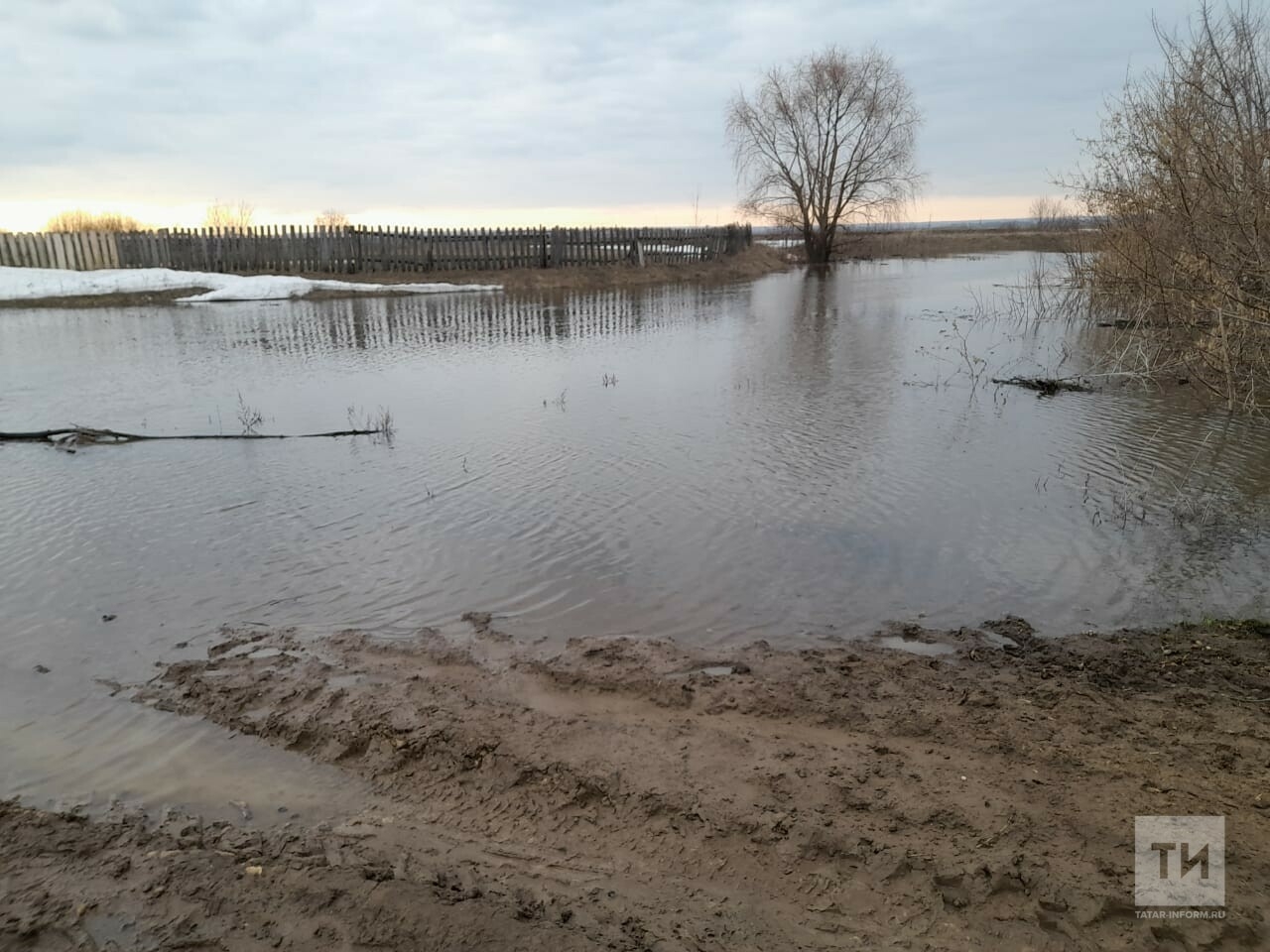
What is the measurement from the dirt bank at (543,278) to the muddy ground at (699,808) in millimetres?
25452

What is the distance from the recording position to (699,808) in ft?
11.1

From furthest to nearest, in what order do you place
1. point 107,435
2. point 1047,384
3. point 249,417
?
point 1047,384
point 249,417
point 107,435

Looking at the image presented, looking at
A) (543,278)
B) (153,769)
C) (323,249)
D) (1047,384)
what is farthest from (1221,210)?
(323,249)

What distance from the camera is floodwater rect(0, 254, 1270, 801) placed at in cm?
531

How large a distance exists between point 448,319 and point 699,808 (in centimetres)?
2011

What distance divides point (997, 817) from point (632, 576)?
3265 mm

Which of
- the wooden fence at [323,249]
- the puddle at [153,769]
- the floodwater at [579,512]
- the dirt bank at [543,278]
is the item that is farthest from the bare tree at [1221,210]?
the wooden fence at [323,249]

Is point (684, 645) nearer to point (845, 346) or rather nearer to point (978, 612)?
point (978, 612)

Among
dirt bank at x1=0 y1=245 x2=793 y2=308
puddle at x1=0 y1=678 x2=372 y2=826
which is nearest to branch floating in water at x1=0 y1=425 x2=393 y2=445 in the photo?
puddle at x1=0 y1=678 x2=372 y2=826

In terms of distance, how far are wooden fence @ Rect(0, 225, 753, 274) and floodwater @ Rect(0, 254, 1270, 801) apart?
17313mm

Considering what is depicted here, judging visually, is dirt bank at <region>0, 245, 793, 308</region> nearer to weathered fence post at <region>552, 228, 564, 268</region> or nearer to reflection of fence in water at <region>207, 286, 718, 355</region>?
weathered fence post at <region>552, 228, 564, 268</region>

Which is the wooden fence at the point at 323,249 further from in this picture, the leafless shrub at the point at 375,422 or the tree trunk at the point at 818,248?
the leafless shrub at the point at 375,422

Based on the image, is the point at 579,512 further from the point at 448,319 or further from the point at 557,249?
the point at 557,249

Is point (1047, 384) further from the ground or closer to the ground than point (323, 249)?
closer to the ground
